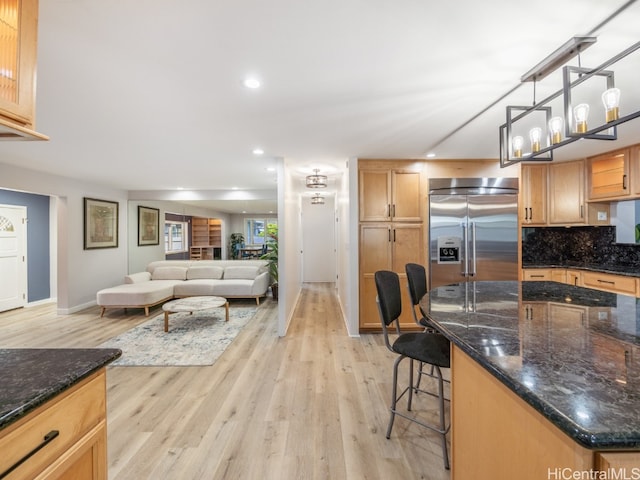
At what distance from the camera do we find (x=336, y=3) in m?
1.28

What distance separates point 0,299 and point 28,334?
1.82 m

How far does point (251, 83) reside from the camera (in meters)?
1.94

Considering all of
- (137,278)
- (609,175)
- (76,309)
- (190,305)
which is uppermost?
(609,175)

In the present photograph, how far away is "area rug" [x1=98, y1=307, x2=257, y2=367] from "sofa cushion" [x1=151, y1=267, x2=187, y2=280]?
1.28m

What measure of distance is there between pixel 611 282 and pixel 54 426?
188 inches

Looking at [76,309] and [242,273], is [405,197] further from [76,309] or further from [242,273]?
[76,309]

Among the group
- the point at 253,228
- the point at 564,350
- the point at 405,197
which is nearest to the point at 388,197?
the point at 405,197

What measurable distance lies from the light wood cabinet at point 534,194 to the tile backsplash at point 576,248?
0.36 metres

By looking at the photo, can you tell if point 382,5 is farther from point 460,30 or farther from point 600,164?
point 600,164

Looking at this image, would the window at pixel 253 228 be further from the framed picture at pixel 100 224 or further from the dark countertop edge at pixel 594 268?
the dark countertop edge at pixel 594 268

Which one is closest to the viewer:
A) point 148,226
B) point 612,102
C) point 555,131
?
point 612,102

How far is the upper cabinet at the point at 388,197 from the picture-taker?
3.89 meters

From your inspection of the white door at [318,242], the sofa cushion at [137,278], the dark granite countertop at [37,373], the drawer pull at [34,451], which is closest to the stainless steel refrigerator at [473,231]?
the dark granite countertop at [37,373]

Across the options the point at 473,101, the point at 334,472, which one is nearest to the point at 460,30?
the point at 473,101
